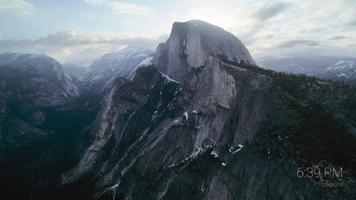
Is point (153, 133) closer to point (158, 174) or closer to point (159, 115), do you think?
point (159, 115)

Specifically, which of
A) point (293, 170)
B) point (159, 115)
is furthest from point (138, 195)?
point (293, 170)

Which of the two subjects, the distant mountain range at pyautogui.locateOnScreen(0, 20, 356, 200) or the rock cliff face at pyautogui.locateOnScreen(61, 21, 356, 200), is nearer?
the distant mountain range at pyautogui.locateOnScreen(0, 20, 356, 200)

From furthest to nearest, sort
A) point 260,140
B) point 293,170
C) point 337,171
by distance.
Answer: point 260,140, point 293,170, point 337,171

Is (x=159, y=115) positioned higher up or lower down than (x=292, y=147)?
lower down

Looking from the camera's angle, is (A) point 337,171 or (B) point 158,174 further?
(B) point 158,174

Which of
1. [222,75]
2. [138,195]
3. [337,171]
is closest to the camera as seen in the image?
[337,171]

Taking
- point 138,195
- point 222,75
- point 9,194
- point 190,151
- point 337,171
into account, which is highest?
point 222,75

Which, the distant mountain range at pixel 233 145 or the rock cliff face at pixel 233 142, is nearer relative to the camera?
the distant mountain range at pixel 233 145
